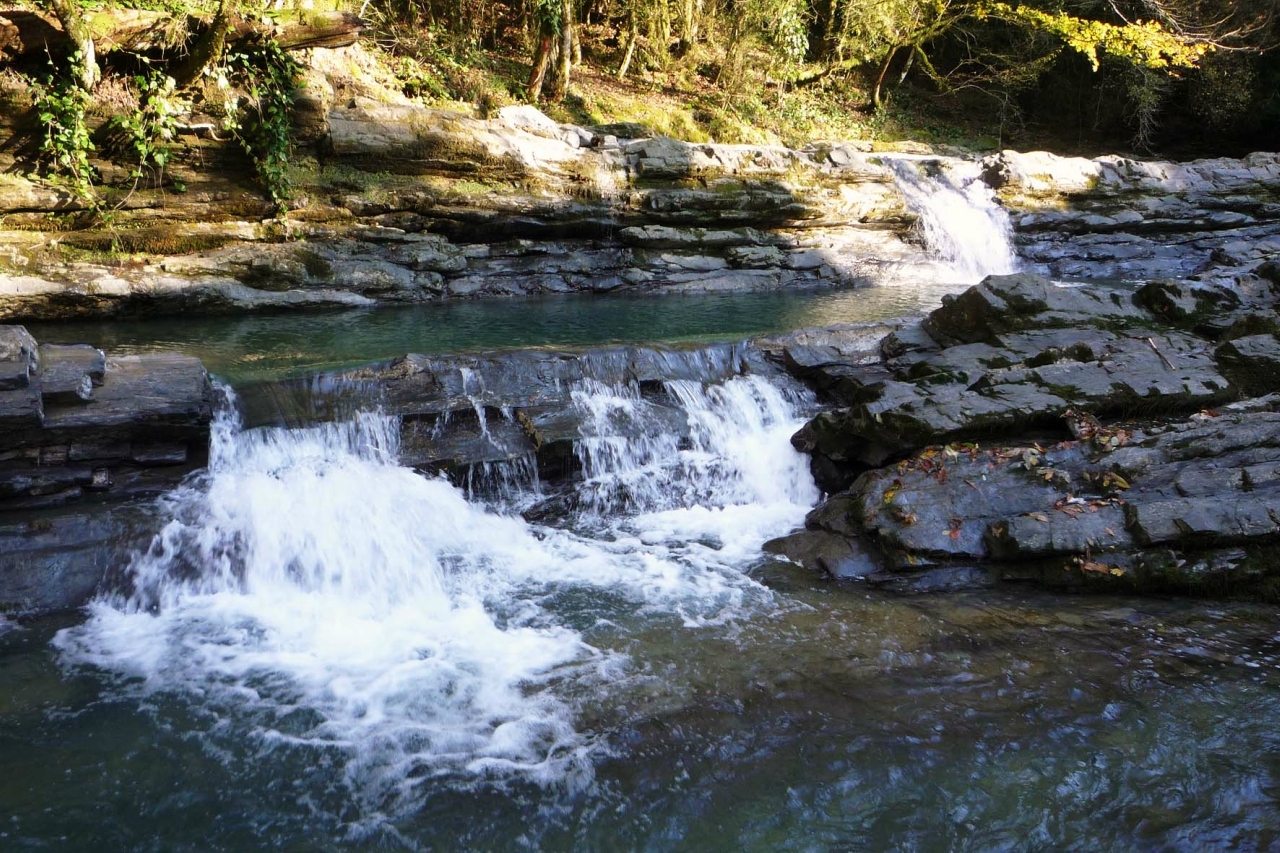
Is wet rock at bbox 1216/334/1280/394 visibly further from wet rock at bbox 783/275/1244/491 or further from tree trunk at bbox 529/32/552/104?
tree trunk at bbox 529/32/552/104

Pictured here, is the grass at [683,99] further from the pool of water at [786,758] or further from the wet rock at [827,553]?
the pool of water at [786,758]

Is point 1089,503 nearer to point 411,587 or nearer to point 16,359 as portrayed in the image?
point 411,587

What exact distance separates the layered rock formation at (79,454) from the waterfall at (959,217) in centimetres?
1364

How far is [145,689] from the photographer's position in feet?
13.8

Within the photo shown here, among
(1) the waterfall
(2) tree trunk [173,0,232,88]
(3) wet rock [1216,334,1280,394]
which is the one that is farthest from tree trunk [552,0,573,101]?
(3) wet rock [1216,334,1280,394]

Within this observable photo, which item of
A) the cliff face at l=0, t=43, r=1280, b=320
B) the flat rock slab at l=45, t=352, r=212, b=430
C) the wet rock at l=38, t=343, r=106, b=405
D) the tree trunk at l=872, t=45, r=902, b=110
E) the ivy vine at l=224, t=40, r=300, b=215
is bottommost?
the flat rock slab at l=45, t=352, r=212, b=430

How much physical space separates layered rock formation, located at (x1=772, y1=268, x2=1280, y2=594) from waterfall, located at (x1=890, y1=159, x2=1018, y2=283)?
7758 millimetres

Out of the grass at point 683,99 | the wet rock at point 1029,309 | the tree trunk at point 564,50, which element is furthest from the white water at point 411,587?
the tree trunk at point 564,50

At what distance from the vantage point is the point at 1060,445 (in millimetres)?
5988

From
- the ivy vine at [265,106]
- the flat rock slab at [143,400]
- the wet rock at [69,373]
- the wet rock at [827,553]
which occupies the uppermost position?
the ivy vine at [265,106]

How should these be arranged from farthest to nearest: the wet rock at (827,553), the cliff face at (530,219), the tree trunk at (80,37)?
the cliff face at (530,219) → the tree trunk at (80,37) → the wet rock at (827,553)

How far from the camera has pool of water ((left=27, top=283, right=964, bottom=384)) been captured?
8547mm

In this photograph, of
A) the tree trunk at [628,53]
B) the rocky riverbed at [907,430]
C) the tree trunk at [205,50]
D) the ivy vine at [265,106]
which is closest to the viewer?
the rocky riverbed at [907,430]

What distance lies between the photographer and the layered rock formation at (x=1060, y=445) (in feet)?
16.9
